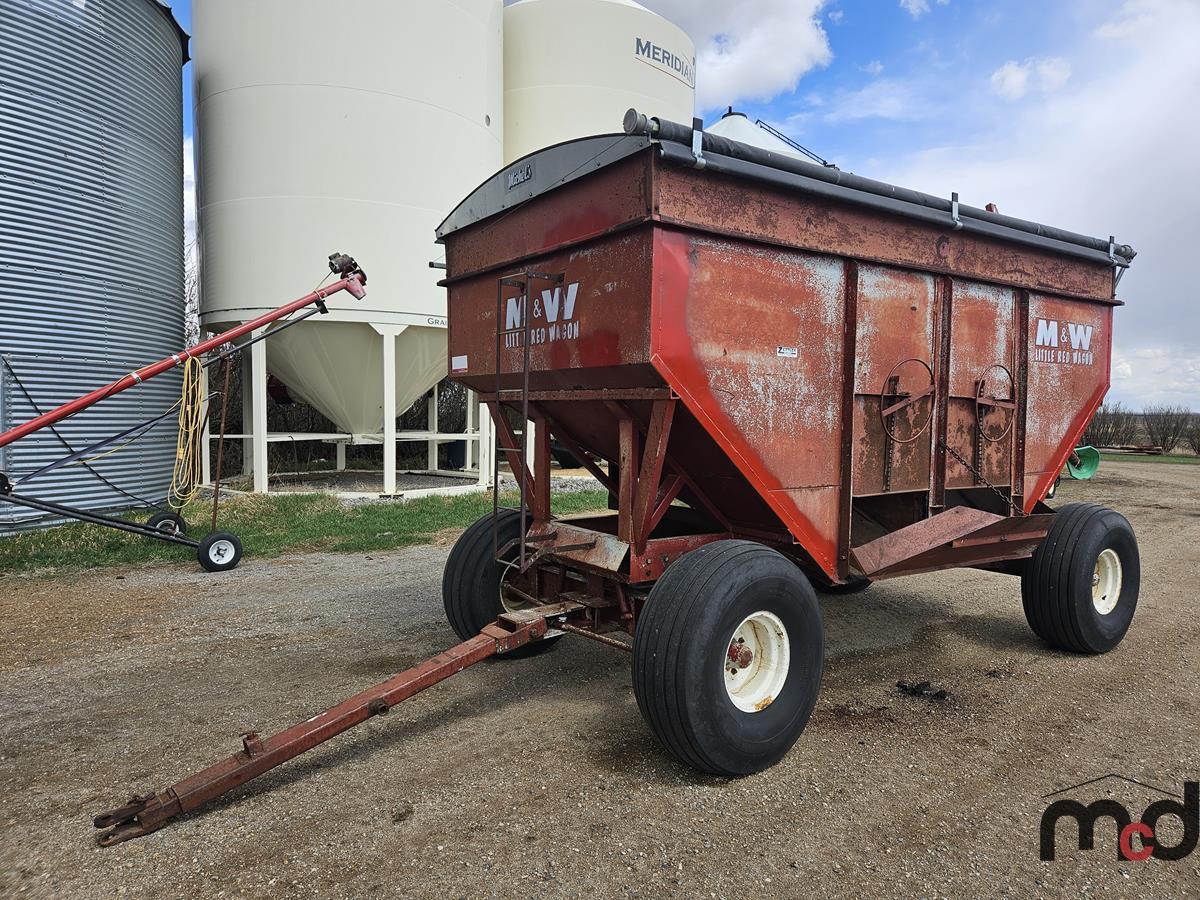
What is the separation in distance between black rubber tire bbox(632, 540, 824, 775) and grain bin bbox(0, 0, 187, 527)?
23.2 ft

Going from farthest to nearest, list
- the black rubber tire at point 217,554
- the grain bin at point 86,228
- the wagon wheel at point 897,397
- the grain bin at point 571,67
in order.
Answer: the grain bin at point 571,67 < the grain bin at point 86,228 < the black rubber tire at point 217,554 < the wagon wheel at point 897,397

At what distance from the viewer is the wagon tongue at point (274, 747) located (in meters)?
2.87

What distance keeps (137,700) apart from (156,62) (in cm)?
924

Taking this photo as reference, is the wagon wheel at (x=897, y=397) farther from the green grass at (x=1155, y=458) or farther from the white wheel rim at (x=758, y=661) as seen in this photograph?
the green grass at (x=1155, y=458)

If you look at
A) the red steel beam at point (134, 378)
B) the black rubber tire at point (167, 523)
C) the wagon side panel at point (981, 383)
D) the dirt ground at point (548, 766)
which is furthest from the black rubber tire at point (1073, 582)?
the black rubber tire at point (167, 523)

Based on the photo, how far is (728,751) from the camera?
11.1 ft

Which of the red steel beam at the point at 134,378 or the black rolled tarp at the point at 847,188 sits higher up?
the black rolled tarp at the point at 847,188

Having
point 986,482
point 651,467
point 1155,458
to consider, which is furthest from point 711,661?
point 1155,458

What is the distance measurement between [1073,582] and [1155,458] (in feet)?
73.5

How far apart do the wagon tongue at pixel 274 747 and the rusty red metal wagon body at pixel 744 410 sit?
0.04 ft

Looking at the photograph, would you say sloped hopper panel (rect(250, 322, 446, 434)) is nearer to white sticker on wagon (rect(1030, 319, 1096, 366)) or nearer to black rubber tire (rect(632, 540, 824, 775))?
white sticker on wagon (rect(1030, 319, 1096, 366))

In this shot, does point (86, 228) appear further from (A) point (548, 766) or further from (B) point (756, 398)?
(A) point (548, 766)

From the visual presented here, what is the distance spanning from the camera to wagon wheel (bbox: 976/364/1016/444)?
5113mm

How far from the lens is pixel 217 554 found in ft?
24.3
